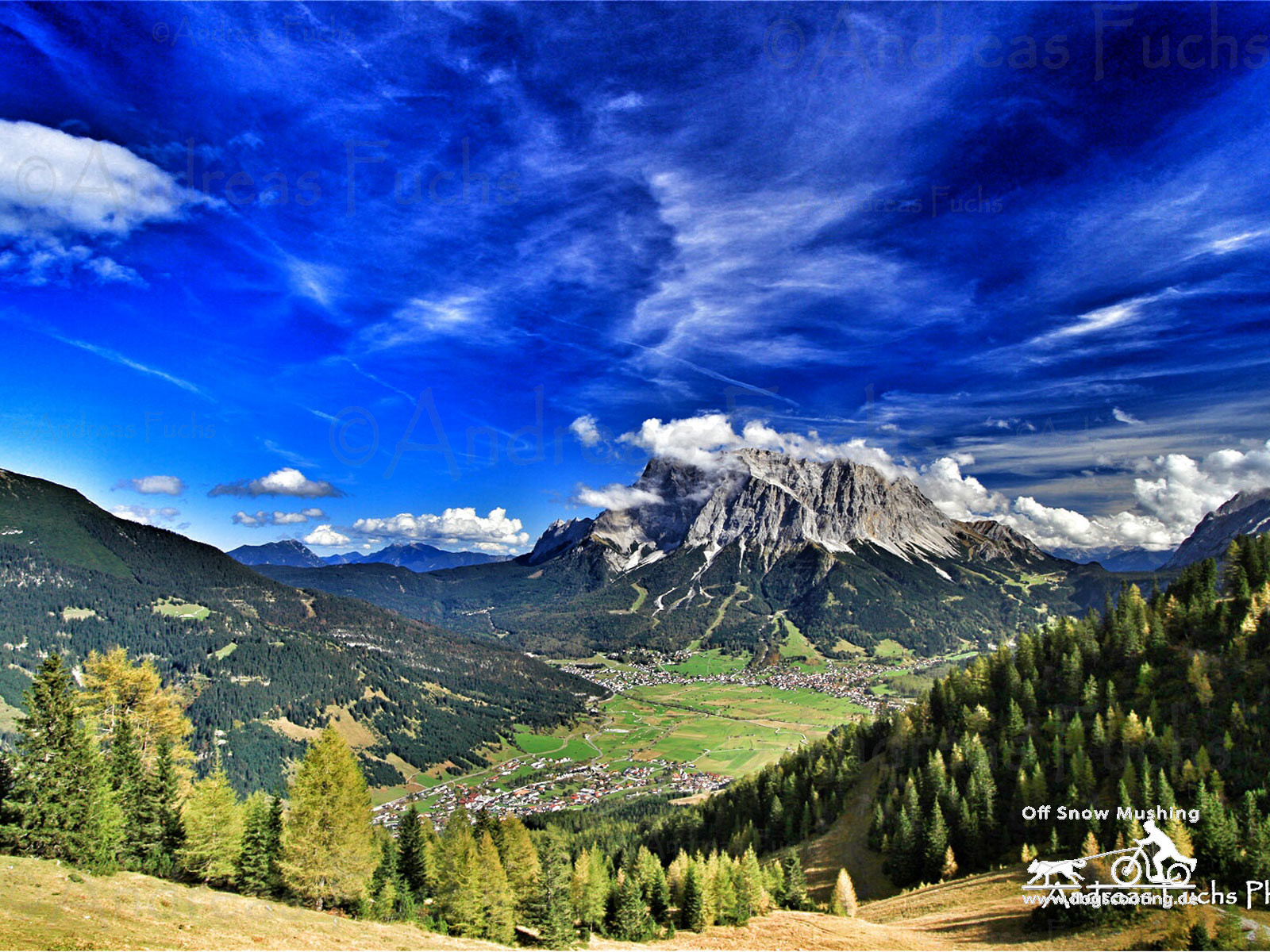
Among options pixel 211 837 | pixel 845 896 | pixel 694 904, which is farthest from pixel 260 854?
pixel 845 896

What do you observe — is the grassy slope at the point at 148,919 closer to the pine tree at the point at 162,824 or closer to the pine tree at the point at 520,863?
the pine tree at the point at 162,824

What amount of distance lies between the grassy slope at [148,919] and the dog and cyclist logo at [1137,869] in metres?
51.0

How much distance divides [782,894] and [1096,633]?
68.4 m

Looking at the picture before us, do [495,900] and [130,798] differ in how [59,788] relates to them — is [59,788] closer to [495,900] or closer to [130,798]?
[130,798]

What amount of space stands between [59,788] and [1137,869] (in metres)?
78.7

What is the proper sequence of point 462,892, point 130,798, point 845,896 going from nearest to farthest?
point 130,798 → point 462,892 → point 845,896

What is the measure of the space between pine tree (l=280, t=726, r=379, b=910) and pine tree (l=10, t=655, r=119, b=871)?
9.64 metres

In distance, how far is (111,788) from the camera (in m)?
38.7

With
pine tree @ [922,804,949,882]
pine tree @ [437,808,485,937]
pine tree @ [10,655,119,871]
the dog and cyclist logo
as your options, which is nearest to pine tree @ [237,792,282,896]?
pine tree @ [10,655,119,871]

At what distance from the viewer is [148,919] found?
28.9 meters

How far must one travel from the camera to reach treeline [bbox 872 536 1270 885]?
61469 millimetres

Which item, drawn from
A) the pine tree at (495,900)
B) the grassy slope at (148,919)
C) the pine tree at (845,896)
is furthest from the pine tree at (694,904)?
the grassy slope at (148,919)

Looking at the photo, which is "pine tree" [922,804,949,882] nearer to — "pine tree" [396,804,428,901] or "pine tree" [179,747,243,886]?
"pine tree" [396,804,428,901]

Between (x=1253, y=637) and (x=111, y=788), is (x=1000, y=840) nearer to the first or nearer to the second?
(x=1253, y=637)
